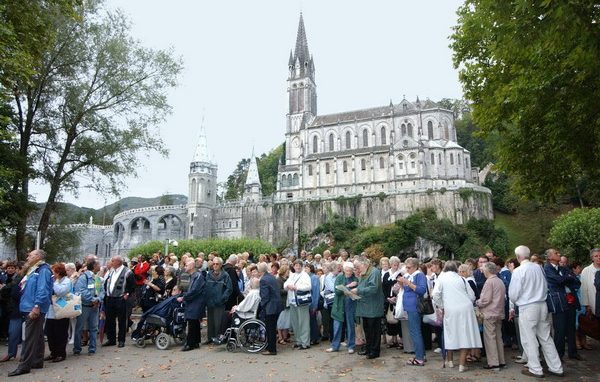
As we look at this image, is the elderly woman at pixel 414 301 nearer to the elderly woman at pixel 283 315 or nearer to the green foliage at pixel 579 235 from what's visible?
the elderly woman at pixel 283 315

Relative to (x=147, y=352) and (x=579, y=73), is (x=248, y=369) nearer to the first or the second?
(x=147, y=352)

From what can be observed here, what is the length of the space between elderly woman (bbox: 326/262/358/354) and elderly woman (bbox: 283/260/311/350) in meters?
0.67

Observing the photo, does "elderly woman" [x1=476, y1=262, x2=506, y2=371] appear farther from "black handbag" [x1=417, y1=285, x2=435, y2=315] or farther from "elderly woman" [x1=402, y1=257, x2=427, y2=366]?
"elderly woman" [x1=402, y1=257, x2=427, y2=366]

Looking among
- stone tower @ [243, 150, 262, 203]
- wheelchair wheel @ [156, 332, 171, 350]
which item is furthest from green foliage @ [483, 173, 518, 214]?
wheelchair wheel @ [156, 332, 171, 350]

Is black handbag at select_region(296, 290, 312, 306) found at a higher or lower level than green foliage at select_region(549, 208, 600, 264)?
lower

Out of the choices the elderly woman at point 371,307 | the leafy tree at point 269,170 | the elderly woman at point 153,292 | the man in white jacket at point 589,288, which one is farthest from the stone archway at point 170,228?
the man in white jacket at point 589,288

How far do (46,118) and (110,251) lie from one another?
6313 centimetres

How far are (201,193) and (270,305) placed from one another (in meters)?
62.3

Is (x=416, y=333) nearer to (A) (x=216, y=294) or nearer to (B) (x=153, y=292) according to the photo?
(A) (x=216, y=294)

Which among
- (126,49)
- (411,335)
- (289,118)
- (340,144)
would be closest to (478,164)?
(340,144)

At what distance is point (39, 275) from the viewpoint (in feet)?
27.8

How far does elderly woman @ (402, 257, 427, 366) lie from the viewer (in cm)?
838

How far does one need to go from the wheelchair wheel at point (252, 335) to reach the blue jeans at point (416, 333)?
329 cm

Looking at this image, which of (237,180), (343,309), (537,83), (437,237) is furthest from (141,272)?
(237,180)
